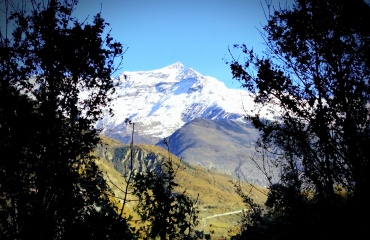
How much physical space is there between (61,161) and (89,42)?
14.6 ft

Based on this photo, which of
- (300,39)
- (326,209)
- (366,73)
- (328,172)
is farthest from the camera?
(300,39)

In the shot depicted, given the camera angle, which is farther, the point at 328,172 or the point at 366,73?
Answer: the point at 366,73

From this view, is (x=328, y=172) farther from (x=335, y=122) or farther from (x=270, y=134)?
(x=270, y=134)

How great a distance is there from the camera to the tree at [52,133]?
25.3 feet

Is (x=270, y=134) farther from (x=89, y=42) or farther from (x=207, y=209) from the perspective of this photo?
(x=207, y=209)

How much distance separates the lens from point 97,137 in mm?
9164

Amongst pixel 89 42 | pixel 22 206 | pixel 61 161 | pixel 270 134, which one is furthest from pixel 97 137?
pixel 270 134

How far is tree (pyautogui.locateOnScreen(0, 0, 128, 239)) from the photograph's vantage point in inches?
304

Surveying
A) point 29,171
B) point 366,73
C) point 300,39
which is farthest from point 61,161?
point 366,73

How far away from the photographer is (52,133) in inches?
319

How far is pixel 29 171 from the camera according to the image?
7.85 m

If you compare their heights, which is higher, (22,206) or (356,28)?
(356,28)

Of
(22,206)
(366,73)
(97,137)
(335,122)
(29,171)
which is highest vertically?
(366,73)

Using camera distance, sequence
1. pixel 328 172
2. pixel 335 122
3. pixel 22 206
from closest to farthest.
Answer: pixel 22 206
pixel 328 172
pixel 335 122
